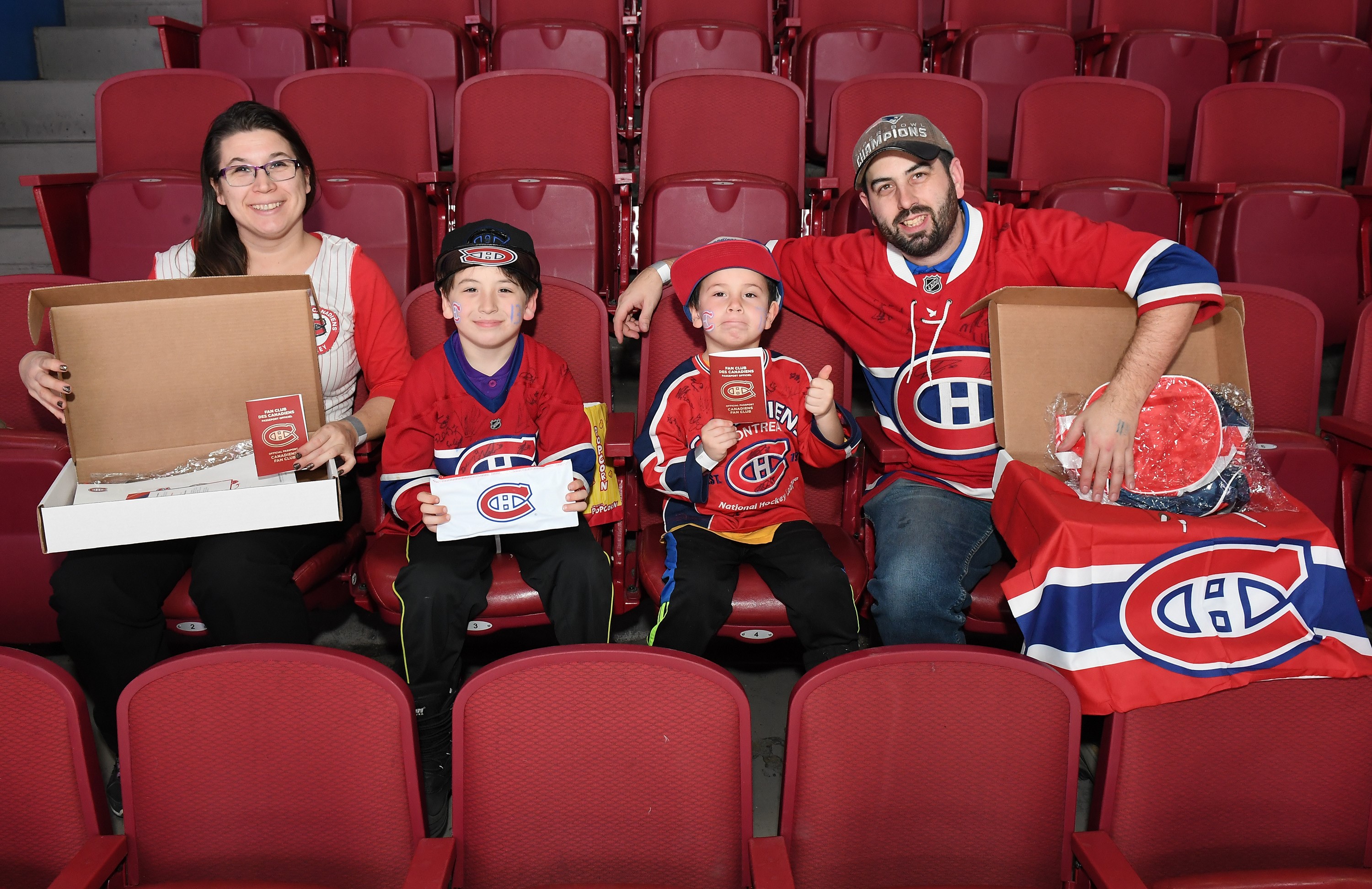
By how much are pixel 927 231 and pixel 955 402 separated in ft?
→ 1.18

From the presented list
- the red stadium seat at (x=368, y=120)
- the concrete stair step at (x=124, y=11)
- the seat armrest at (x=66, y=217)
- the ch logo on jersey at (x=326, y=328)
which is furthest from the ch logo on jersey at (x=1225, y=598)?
the concrete stair step at (x=124, y=11)

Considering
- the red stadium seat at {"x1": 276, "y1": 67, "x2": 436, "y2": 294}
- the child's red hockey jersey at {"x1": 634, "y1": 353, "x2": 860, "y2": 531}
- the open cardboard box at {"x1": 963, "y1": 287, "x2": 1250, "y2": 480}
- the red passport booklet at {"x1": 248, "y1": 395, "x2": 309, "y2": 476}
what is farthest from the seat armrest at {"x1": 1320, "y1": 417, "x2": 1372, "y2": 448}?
the red stadium seat at {"x1": 276, "y1": 67, "x2": 436, "y2": 294}

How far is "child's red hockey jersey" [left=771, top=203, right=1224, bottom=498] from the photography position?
1.77m

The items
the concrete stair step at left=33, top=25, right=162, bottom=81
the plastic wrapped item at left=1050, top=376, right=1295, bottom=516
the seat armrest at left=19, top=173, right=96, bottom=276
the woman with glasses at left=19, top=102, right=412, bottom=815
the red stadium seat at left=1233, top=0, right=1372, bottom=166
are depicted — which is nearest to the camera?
the plastic wrapped item at left=1050, top=376, right=1295, bottom=516

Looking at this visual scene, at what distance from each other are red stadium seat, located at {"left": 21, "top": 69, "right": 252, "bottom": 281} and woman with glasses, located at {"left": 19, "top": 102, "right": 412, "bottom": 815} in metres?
0.74

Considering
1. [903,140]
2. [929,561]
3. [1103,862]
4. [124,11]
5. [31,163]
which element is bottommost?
[1103,862]

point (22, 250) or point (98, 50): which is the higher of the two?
point (98, 50)

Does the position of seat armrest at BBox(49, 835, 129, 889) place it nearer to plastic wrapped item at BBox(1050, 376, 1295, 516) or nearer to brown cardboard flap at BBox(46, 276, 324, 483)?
brown cardboard flap at BBox(46, 276, 324, 483)

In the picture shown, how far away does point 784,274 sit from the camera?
1.99m

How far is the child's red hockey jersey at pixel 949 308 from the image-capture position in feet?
5.81

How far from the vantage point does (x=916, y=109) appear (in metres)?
2.88

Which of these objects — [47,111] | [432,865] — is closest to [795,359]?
[432,865]

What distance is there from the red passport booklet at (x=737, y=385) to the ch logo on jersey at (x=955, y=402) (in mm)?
432

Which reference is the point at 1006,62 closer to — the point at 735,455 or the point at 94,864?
the point at 735,455
